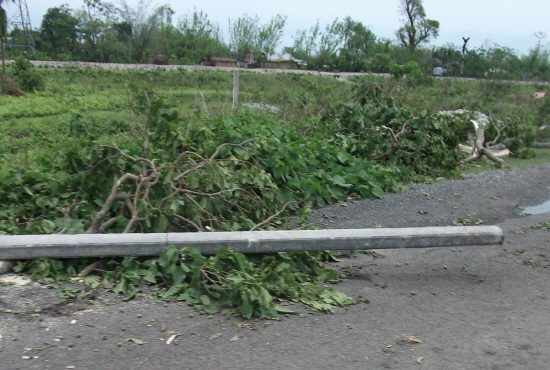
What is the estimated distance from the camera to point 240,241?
434 cm

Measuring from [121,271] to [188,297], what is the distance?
0.59 m

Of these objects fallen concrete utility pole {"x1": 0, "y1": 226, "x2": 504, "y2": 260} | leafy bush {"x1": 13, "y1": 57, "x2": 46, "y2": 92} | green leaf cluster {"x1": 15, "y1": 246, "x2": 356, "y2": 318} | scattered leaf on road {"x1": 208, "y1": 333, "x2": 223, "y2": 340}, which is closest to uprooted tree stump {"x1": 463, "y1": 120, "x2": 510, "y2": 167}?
fallen concrete utility pole {"x1": 0, "y1": 226, "x2": 504, "y2": 260}

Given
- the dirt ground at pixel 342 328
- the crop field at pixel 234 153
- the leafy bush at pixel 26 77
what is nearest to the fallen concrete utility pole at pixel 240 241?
the dirt ground at pixel 342 328

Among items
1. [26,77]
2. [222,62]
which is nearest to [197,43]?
[222,62]

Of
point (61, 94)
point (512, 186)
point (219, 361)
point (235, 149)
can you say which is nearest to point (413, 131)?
point (512, 186)

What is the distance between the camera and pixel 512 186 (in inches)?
358

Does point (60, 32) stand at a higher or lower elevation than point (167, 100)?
lower

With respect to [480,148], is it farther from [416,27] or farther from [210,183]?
→ [416,27]

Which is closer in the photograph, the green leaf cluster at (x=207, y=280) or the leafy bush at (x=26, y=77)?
the green leaf cluster at (x=207, y=280)

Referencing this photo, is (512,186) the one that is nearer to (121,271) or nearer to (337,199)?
(337,199)

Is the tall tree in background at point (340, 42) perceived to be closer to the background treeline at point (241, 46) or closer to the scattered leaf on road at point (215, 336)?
the background treeline at point (241, 46)

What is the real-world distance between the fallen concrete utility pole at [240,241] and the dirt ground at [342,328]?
315mm

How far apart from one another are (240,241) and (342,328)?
107cm

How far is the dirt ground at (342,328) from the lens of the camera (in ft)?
10.6
